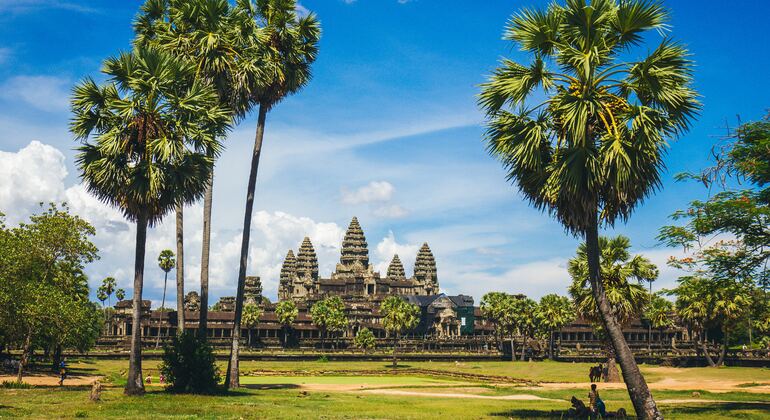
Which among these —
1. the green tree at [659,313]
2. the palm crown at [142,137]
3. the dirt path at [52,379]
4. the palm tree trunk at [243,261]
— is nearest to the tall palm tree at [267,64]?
the palm tree trunk at [243,261]

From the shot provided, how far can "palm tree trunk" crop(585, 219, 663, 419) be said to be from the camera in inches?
813

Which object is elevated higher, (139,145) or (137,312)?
(139,145)

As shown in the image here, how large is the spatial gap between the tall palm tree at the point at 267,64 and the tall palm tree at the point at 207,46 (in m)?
0.78

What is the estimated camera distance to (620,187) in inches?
859

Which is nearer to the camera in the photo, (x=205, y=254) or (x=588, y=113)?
(x=588, y=113)

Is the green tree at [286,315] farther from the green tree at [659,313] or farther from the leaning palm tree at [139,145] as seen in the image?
the leaning palm tree at [139,145]

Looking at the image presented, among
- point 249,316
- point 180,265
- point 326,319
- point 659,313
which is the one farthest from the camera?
point 326,319

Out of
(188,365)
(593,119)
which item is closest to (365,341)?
(188,365)

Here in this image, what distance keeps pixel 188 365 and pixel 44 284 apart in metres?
21.0

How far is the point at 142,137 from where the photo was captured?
101ft

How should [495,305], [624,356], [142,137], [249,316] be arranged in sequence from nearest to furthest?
1. [624,356]
2. [142,137]
3. [495,305]
4. [249,316]

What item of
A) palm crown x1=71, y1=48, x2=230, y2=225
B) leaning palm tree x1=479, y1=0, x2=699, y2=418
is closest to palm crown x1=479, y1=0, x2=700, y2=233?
leaning palm tree x1=479, y1=0, x2=699, y2=418

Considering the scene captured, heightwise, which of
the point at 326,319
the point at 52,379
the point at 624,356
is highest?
the point at 326,319

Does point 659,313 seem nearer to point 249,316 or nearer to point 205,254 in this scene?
point 249,316
